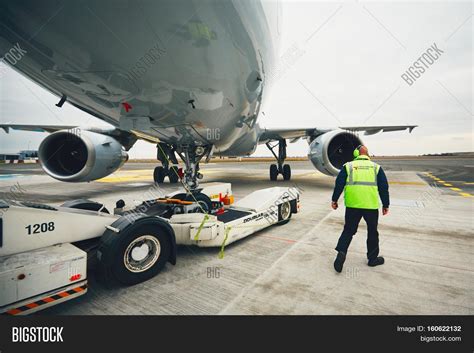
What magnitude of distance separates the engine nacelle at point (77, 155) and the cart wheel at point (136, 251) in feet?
15.2

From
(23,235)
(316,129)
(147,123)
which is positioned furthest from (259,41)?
(316,129)

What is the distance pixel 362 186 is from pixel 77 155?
7.23 metres

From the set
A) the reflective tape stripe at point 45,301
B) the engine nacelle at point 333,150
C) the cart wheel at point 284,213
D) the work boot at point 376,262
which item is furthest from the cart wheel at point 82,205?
the engine nacelle at point 333,150

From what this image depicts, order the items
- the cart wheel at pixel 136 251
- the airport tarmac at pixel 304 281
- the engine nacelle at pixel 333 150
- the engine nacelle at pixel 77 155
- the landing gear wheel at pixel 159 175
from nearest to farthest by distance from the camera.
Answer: the airport tarmac at pixel 304 281
the cart wheel at pixel 136 251
the engine nacelle at pixel 77 155
the engine nacelle at pixel 333 150
the landing gear wheel at pixel 159 175

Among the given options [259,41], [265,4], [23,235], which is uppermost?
[265,4]

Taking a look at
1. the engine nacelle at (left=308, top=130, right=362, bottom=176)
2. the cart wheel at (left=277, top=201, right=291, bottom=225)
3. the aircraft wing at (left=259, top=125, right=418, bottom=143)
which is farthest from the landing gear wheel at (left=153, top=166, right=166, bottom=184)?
the cart wheel at (left=277, top=201, right=291, bottom=225)

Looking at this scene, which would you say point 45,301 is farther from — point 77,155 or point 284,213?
point 77,155

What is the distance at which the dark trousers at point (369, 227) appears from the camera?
8.27 ft

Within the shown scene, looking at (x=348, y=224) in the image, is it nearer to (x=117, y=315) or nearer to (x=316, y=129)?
(x=117, y=315)

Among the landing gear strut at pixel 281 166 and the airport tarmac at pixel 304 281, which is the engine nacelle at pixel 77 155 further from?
the landing gear strut at pixel 281 166

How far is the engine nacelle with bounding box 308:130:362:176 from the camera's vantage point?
6934 millimetres
